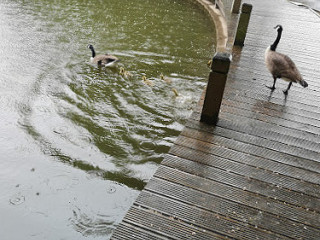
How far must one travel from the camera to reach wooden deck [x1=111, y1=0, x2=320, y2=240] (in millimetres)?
2754

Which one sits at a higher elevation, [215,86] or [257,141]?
[215,86]

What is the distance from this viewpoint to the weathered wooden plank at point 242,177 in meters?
3.14

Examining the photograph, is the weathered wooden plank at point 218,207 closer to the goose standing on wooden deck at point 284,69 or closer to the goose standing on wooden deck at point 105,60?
the goose standing on wooden deck at point 284,69

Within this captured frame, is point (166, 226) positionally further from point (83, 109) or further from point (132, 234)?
point (83, 109)

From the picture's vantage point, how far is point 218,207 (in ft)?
9.67

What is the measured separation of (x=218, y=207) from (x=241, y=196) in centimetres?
32

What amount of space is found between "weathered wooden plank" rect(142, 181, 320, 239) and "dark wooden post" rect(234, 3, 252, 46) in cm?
477

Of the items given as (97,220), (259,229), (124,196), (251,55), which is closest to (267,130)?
(259,229)

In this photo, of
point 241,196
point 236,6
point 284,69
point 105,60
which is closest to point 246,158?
point 241,196

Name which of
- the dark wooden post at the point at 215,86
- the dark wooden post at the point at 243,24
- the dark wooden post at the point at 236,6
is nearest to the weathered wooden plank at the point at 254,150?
the dark wooden post at the point at 215,86

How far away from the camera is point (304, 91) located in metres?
5.48

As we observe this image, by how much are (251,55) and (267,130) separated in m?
3.09

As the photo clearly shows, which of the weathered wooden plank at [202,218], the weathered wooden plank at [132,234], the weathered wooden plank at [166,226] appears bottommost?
the weathered wooden plank at [132,234]

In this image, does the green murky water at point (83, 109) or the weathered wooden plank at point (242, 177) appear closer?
the weathered wooden plank at point (242, 177)
